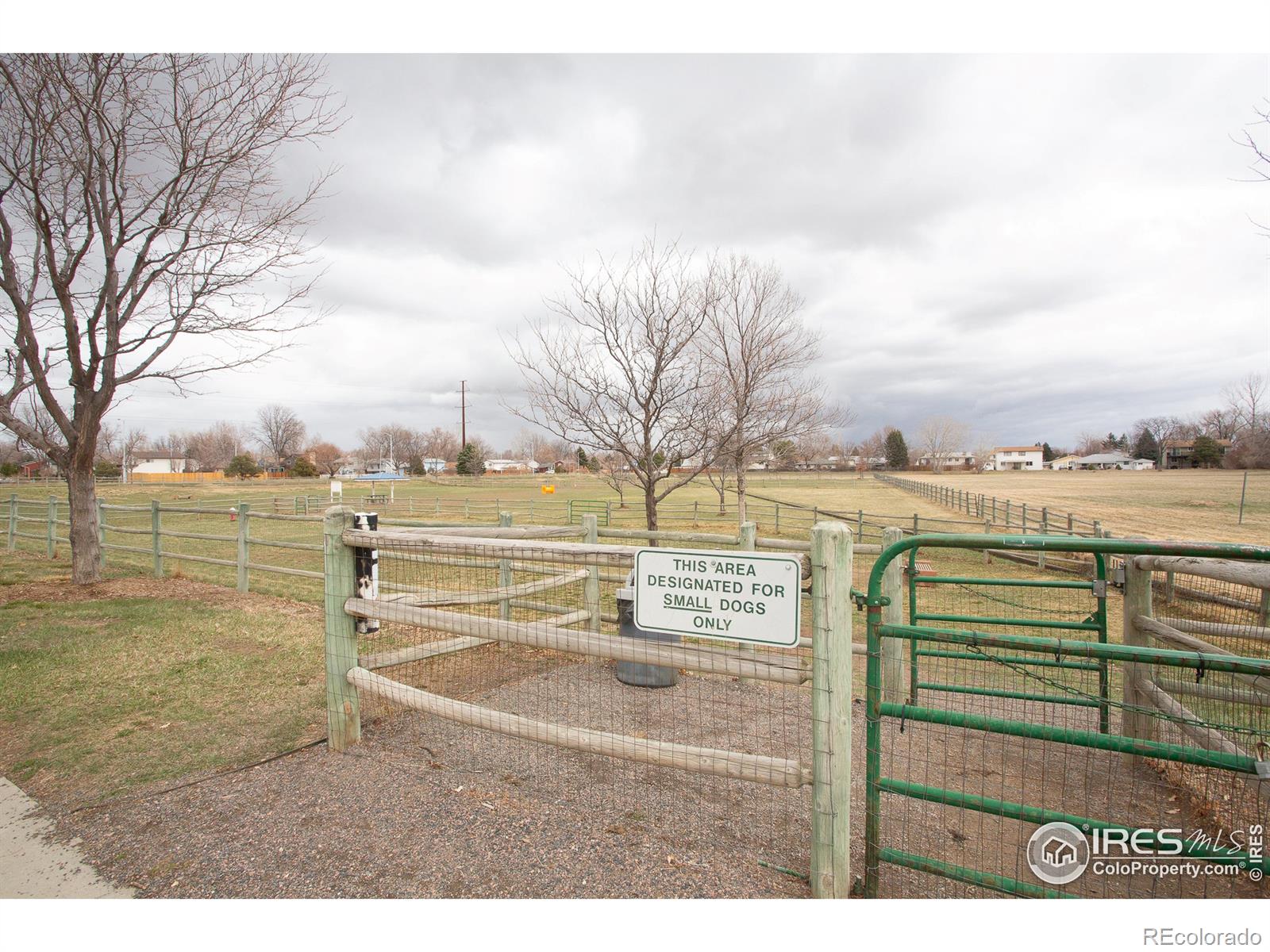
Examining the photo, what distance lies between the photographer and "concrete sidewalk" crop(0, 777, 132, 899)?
248 cm

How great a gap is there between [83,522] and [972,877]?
36.3 feet

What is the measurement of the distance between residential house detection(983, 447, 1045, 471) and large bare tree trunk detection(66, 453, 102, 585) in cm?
14052

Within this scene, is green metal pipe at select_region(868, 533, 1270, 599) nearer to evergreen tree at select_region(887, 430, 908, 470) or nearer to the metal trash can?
the metal trash can

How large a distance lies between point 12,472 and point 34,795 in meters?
72.9

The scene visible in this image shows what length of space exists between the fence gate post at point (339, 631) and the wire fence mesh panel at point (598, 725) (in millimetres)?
24

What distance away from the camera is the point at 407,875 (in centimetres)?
254

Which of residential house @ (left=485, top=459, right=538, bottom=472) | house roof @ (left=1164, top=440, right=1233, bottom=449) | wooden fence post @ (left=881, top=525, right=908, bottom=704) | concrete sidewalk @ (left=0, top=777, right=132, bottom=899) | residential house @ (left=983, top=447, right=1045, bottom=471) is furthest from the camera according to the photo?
residential house @ (left=983, top=447, right=1045, bottom=471)

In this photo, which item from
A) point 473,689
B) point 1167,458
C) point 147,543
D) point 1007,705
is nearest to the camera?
point 1007,705

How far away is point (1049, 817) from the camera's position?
6.96 ft

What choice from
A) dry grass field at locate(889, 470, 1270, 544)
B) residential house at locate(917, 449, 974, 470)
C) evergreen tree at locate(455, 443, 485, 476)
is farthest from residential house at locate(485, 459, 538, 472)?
dry grass field at locate(889, 470, 1270, 544)

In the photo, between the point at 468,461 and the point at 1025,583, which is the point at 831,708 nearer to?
the point at 1025,583

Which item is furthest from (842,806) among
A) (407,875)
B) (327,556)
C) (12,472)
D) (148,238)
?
(12,472)

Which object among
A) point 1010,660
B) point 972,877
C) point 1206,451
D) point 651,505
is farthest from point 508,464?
point 972,877

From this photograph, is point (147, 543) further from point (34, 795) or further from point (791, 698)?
point (791, 698)
